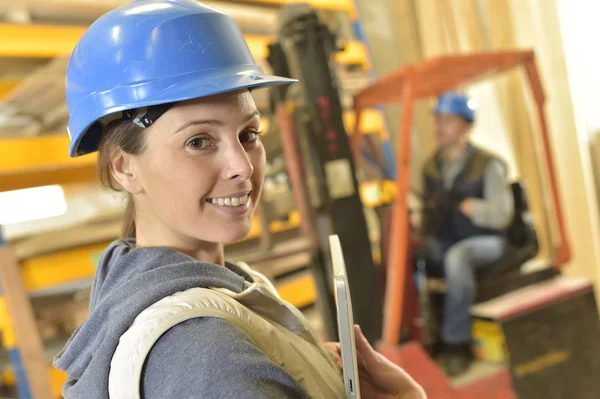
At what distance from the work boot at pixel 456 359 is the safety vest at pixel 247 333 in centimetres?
254

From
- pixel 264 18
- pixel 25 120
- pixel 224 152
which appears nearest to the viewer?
pixel 224 152

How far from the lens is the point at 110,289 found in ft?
3.46

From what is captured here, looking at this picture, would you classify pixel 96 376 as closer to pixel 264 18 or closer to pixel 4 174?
pixel 4 174

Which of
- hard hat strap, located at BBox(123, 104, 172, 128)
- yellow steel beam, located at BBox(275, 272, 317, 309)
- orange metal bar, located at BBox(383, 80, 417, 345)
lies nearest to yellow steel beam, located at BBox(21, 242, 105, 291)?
yellow steel beam, located at BBox(275, 272, 317, 309)

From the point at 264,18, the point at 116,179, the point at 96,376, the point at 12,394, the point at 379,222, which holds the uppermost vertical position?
the point at 264,18

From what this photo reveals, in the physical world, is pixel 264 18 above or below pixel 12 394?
above

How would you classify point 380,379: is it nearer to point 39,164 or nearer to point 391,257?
point 391,257

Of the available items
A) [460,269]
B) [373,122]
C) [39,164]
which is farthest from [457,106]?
[39,164]

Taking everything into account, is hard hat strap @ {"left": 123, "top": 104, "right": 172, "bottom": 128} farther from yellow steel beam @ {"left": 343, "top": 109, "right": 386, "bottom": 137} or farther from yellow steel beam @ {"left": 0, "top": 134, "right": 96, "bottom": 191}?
yellow steel beam @ {"left": 343, "top": 109, "right": 386, "bottom": 137}

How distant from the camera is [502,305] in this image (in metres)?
3.57

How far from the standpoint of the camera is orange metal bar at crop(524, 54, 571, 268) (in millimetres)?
3924

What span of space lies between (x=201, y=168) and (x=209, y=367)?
356 millimetres

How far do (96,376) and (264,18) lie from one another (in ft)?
16.1

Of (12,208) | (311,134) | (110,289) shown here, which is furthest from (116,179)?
(12,208)
